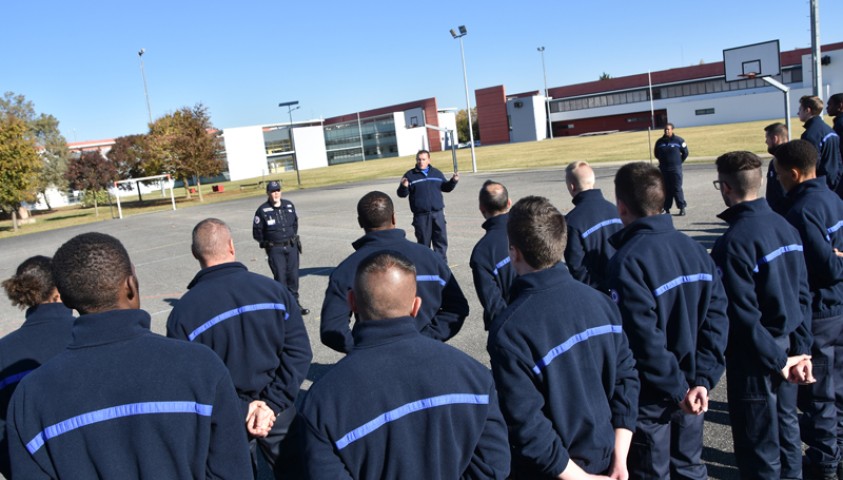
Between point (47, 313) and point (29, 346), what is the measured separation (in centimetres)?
22

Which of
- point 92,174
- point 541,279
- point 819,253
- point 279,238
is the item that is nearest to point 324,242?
point 279,238

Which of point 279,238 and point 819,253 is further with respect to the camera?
point 279,238

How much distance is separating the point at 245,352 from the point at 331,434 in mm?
1738

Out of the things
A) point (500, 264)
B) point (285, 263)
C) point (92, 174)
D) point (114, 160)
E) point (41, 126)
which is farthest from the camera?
point (41, 126)

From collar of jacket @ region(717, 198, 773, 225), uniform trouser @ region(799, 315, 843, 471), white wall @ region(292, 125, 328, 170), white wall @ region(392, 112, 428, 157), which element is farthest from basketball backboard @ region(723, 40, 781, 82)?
white wall @ region(292, 125, 328, 170)

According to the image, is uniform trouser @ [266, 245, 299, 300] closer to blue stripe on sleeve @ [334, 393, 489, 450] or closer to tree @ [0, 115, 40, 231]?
blue stripe on sleeve @ [334, 393, 489, 450]

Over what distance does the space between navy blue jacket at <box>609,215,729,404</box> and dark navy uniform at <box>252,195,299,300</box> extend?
278 inches

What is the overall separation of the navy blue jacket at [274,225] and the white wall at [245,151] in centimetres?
8047

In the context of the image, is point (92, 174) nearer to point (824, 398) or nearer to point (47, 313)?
point (47, 313)

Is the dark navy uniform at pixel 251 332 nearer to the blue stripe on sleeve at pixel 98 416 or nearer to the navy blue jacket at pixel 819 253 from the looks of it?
the blue stripe on sleeve at pixel 98 416

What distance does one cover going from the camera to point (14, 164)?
3397 centimetres

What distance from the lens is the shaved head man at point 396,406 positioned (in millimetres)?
2166

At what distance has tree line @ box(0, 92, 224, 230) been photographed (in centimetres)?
3409

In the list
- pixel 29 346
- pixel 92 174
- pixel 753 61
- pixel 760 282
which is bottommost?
pixel 760 282
